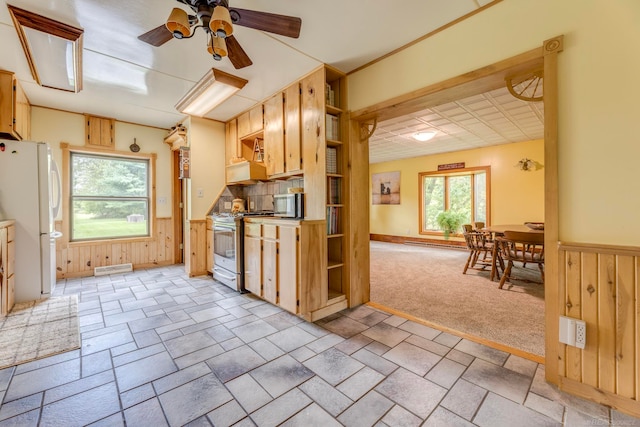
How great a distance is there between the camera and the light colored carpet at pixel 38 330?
6.73 feet

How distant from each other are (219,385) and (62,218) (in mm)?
4317

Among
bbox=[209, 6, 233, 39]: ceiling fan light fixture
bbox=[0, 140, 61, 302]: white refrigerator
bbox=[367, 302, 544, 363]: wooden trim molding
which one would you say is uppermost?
bbox=[209, 6, 233, 39]: ceiling fan light fixture

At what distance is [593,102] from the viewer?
1555mm

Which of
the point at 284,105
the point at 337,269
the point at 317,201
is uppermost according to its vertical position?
the point at 284,105

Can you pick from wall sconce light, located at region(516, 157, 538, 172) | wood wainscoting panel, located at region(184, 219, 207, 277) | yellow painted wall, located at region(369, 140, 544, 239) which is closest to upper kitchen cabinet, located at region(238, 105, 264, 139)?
wood wainscoting panel, located at region(184, 219, 207, 277)

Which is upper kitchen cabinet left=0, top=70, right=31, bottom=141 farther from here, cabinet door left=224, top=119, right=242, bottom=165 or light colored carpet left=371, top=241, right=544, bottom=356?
light colored carpet left=371, top=241, right=544, bottom=356

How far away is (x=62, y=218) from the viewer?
4.17m

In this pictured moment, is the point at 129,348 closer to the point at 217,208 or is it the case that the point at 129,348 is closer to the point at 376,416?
the point at 376,416

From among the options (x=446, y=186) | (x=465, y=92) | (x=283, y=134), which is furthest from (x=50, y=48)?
(x=446, y=186)

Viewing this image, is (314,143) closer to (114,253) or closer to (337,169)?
(337,169)

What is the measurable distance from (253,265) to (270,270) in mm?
373

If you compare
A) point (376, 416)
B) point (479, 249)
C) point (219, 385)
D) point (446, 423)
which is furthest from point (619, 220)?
point (479, 249)

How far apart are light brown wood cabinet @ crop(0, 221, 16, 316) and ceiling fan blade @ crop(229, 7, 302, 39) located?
3.13 meters

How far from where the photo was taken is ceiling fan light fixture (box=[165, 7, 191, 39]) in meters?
1.53
